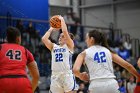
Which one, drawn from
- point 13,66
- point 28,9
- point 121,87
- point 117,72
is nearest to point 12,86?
point 13,66

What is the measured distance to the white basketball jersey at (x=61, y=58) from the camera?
7.32 meters

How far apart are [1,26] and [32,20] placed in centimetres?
157

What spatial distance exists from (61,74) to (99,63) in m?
2.23

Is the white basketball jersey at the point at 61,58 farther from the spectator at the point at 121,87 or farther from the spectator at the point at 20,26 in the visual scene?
the spectator at the point at 121,87

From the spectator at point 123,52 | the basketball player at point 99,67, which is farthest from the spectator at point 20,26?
the basketball player at point 99,67

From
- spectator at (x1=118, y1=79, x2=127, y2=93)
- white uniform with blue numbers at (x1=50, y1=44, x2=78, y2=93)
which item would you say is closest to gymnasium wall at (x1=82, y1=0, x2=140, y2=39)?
spectator at (x1=118, y1=79, x2=127, y2=93)

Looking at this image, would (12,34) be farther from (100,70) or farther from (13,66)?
(100,70)

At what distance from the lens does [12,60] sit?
5.07m

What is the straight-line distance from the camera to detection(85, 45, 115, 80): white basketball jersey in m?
5.13

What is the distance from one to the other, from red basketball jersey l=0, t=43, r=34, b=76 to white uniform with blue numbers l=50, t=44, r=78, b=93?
214 cm

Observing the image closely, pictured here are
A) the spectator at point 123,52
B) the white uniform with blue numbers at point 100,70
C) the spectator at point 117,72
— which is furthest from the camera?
the spectator at point 123,52

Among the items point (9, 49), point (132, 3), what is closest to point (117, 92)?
point (9, 49)

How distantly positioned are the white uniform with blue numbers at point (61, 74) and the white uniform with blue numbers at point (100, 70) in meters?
2.12

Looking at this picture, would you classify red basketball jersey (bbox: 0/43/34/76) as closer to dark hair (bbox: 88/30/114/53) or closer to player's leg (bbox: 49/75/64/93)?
dark hair (bbox: 88/30/114/53)
